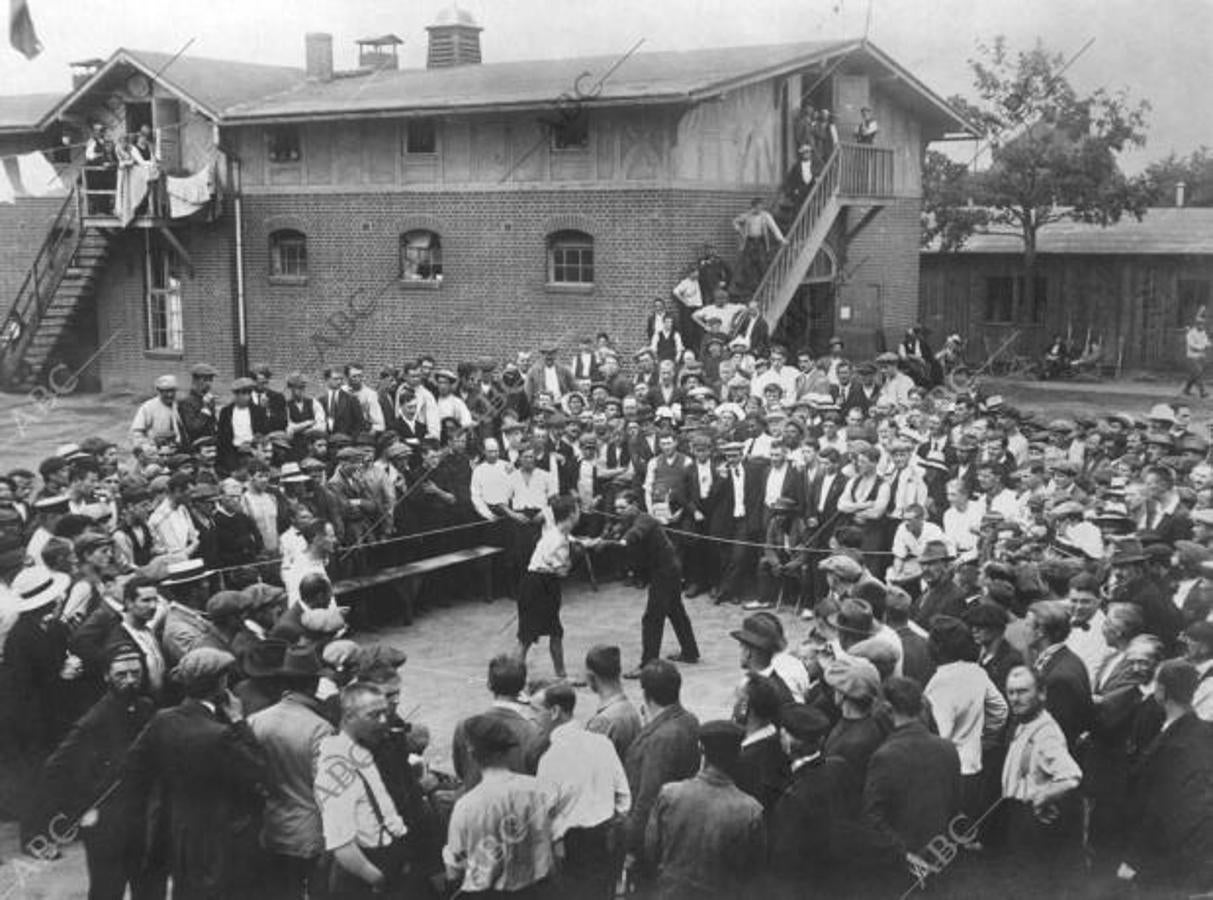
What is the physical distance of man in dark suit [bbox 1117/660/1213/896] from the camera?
239 inches

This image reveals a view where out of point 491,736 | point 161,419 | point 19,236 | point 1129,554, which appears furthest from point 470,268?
point 491,736

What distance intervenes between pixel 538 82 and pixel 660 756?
20166 mm

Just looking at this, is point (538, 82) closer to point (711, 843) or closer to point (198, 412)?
point (198, 412)

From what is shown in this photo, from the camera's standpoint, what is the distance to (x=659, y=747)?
20.8 feet

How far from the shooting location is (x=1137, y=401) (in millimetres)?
28406

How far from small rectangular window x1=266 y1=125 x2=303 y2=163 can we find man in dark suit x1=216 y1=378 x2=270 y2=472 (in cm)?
1387

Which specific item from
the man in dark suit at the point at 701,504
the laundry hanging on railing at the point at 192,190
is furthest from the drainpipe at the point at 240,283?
the man in dark suit at the point at 701,504

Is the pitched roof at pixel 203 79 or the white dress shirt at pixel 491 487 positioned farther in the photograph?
the pitched roof at pixel 203 79

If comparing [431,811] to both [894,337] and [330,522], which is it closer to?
[330,522]

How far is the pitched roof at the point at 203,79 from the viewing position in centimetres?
2728

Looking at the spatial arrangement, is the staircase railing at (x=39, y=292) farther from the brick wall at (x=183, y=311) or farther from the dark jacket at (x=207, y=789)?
the dark jacket at (x=207, y=789)

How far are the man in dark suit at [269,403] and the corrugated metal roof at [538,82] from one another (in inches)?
378

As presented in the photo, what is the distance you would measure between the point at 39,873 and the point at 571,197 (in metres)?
18.1

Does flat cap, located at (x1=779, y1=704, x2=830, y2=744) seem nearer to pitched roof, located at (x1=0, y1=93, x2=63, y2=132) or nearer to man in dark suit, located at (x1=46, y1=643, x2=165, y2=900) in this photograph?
man in dark suit, located at (x1=46, y1=643, x2=165, y2=900)
